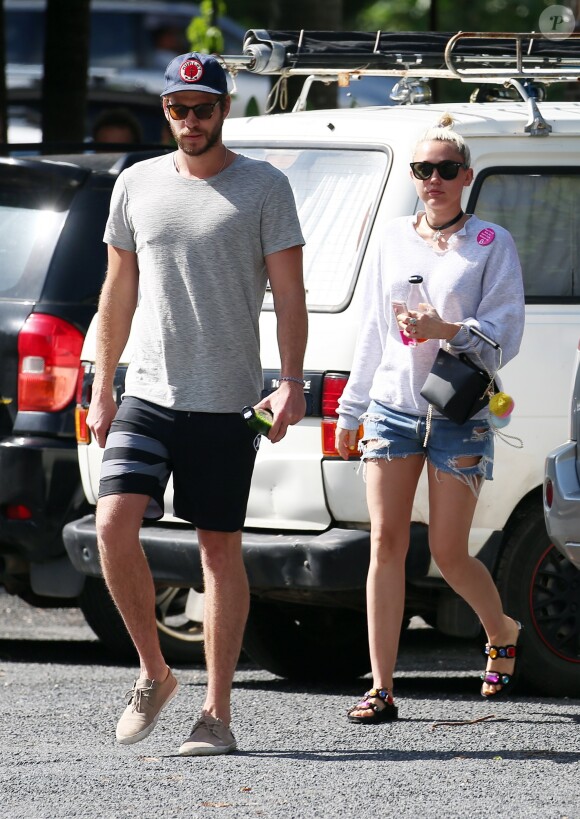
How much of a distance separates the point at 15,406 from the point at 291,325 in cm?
206

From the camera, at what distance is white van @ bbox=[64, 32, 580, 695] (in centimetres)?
597

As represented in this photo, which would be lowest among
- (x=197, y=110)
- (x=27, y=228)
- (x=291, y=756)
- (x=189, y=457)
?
(x=291, y=756)

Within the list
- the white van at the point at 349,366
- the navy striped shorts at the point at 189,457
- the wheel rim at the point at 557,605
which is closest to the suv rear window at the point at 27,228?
the white van at the point at 349,366

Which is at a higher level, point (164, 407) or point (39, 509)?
point (164, 407)

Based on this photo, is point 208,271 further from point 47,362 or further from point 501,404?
point 47,362

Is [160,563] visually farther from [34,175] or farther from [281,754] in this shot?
[34,175]

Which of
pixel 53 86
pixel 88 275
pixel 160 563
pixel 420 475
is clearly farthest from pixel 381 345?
pixel 53 86

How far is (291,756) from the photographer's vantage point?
523 centimetres

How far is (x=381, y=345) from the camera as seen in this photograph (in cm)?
569

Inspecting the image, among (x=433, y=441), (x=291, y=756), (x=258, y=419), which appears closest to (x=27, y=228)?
(x=433, y=441)

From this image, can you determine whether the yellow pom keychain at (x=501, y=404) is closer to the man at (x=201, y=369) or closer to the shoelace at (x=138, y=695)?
the man at (x=201, y=369)

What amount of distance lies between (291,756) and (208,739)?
0.25 meters

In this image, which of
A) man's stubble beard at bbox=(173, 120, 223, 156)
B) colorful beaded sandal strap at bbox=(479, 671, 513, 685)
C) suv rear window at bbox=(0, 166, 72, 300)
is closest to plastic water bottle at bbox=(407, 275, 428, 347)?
man's stubble beard at bbox=(173, 120, 223, 156)

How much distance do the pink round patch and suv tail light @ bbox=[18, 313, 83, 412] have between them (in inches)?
77.5
